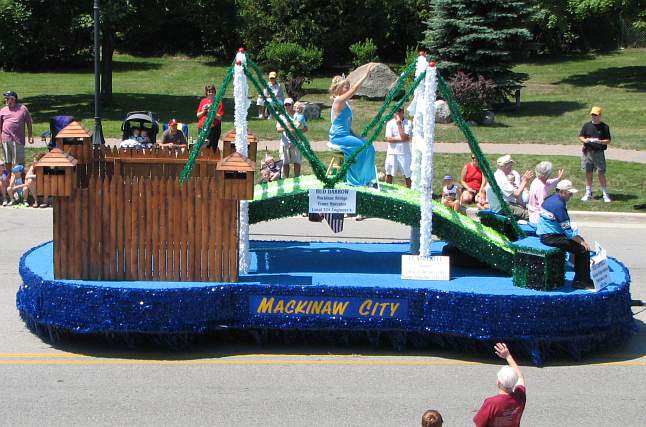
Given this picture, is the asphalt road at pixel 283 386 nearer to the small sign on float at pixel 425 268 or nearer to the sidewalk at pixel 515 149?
the small sign on float at pixel 425 268

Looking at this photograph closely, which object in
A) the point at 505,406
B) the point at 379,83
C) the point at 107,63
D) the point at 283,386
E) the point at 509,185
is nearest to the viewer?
the point at 505,406

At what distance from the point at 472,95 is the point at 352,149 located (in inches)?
625

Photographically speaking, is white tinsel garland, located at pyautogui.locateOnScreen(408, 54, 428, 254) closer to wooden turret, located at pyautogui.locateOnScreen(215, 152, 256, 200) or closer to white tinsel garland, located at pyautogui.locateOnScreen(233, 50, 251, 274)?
white tinsel garland, located at pyautogui.locateOnScreen(233, 50, 251, 274)

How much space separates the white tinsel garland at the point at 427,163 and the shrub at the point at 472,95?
654 inches

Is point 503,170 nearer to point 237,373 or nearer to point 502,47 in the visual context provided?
point 237,373

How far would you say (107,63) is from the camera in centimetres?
2956

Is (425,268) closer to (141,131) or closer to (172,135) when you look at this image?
(172,135)

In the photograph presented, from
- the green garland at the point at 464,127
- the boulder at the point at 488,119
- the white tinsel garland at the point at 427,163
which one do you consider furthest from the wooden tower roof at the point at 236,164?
the boulder at the point at 488,119

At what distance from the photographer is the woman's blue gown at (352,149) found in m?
11.3

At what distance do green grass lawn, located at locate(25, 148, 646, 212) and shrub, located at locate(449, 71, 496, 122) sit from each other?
5.25 meters

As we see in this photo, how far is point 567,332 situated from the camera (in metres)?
9.98

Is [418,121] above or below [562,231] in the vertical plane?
above

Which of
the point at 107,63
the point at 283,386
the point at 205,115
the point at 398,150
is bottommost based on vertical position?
the point at 283,386

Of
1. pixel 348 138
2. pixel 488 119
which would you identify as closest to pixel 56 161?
pixel 348 138
